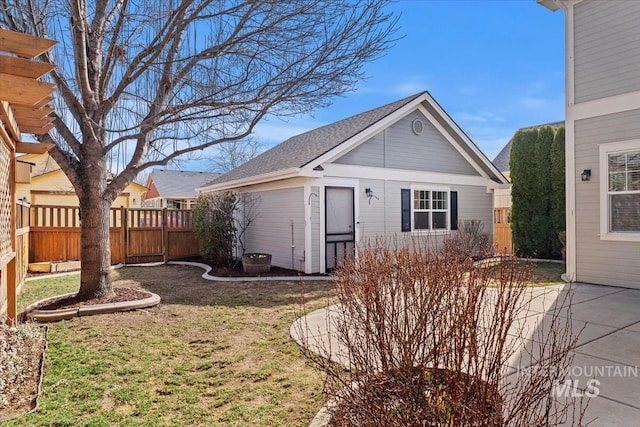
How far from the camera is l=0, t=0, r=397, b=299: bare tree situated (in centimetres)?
555

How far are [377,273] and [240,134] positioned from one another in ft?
15.1

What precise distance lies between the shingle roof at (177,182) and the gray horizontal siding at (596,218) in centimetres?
2389

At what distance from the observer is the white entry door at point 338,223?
10.0 m

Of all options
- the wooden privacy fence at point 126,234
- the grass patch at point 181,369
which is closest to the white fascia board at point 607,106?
the grass patch at point 181,369

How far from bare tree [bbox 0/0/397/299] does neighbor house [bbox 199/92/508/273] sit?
3464 mm

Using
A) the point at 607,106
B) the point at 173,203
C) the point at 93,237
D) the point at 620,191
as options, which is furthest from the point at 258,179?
the point at 173,203

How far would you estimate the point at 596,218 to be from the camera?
7.28 meters

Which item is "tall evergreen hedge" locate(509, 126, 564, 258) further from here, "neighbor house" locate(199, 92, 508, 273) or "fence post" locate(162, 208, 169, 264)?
"fence post" locate(162, 208, 169, 264)

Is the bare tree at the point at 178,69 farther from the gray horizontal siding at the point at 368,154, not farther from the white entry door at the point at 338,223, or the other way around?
the gray horizontal siding at the point at 368,154

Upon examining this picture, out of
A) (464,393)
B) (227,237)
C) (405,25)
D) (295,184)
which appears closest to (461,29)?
(405,25)

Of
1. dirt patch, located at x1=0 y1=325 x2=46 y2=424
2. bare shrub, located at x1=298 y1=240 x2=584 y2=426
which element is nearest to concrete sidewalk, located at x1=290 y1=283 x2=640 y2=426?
bare shrub, located at x1=298 y1=240 x2=584 y2=426

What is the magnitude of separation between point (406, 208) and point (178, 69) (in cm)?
755

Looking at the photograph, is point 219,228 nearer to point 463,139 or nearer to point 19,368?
point 19,368

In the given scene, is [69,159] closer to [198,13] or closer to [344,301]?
[198,13]
